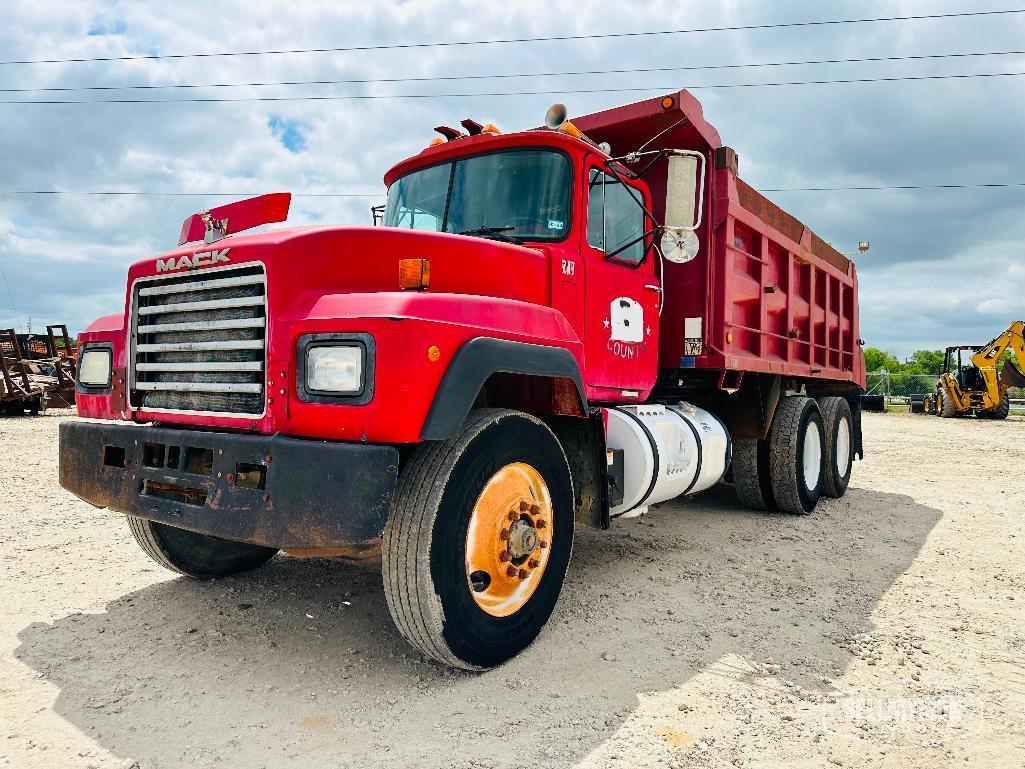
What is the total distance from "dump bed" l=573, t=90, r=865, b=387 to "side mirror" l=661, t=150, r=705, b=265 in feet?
4.20

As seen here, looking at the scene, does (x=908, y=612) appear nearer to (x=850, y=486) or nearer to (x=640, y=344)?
(x=640, y=344)

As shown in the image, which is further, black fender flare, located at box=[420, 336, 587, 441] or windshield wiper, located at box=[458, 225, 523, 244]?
windshield wiper, located at box=[458, 225, 523, 244]

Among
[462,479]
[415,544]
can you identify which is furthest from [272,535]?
[462,479]

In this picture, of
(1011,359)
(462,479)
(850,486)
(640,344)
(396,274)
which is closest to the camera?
(462,479)

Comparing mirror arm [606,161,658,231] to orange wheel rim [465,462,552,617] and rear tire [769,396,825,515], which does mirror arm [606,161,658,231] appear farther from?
rear tire [769,396,825,515]

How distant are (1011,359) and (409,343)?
93.8 feet

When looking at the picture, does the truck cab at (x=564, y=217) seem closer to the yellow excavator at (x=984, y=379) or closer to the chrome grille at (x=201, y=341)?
the chrome grille at (x=201, y=341)

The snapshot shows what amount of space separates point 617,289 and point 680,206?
0.73 metres

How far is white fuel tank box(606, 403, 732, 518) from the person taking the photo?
15.4ft

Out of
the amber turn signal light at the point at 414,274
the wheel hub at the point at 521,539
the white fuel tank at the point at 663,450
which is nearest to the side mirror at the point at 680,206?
the white fuel tank at the point at 663,450

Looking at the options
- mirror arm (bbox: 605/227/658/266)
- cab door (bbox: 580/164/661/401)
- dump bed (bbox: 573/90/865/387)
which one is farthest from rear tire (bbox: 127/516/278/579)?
dump bed (bbox: 573/90/865/387)

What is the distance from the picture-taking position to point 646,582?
15.5 feet

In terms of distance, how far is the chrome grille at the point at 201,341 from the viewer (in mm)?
3146

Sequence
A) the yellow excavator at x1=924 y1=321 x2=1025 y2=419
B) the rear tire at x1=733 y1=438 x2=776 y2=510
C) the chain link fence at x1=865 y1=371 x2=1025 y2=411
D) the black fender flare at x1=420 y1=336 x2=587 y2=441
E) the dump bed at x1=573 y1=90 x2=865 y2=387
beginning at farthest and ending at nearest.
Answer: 1. the chain link fence at x1=865 y1=371 x2=1025 y2=411
2. the yellow excavator at x1=924 y1=321 x2=1025 y2=419
3. the rear tire at x1=733 y1=438 x2=776 y2=510
4. the dump bed at x1=573 y1=90 x2=865 y2=387
5. the black fender flare at x1=420 y1=336 x2=587 y2=441
